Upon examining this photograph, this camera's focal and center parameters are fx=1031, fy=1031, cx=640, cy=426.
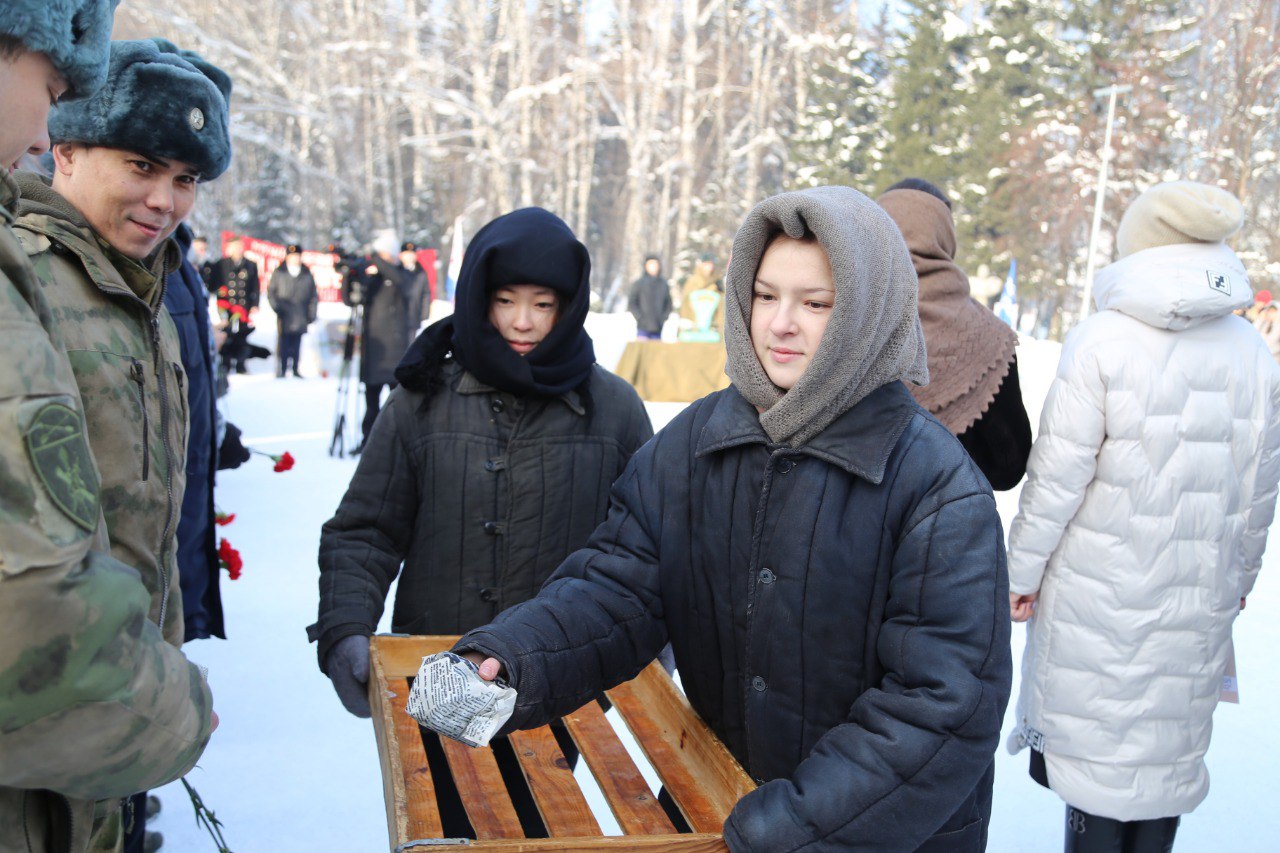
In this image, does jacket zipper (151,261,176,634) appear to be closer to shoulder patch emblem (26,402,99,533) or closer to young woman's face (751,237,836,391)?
shoulder patch emblem (26,402,99,533)

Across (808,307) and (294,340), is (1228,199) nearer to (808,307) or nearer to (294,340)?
(808,307)

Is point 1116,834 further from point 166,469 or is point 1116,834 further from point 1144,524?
point 166,469

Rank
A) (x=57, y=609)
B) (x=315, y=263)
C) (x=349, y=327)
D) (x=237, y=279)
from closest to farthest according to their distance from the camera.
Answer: (x=57, y=609) < (x=349, y=327) < (x=237, y=279) < (x=315, y=263)

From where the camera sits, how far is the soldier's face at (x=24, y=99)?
108 centimetres

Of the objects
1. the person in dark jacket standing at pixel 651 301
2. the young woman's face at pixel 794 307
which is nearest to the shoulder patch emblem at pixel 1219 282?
Result: the young woman's face at pixel 794 307

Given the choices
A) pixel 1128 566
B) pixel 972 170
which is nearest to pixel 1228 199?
pixel 1128 566

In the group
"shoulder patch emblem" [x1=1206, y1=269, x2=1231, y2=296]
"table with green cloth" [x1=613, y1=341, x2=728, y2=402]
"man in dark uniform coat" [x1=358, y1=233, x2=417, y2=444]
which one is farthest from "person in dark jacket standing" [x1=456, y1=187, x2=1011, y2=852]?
"table with green cloth" [x1=613, y1=341, x2=728, y2=402]

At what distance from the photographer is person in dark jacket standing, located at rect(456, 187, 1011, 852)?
4.30 ft

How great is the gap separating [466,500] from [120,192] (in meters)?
0.92

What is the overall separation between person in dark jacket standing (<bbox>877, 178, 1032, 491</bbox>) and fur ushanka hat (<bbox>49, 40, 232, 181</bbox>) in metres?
1.64

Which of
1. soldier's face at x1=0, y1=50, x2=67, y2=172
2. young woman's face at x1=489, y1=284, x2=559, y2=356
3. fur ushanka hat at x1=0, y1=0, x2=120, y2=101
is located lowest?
young woman's face at x1=489, y1=284, x2=559, y2=356

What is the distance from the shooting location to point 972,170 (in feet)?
96.3

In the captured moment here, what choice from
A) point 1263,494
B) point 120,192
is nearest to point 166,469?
point 120,192

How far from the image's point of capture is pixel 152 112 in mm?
1905
